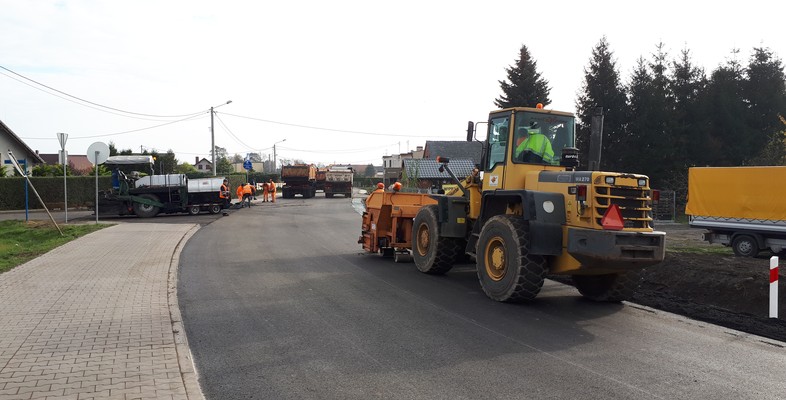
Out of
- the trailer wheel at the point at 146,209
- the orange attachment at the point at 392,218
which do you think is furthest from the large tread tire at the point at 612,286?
the trailer wheel at the point at 146,209

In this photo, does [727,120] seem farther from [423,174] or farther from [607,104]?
[423,174]

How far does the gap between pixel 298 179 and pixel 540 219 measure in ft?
127

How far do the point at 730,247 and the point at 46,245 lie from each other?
57.7 ft

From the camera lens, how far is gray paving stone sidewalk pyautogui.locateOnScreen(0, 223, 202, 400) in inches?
194

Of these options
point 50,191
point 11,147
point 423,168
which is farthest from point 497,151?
point 11,147

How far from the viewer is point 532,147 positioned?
8.91 m

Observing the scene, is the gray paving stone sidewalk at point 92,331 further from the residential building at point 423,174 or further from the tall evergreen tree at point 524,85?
the tall evergreen tree at point 524,85

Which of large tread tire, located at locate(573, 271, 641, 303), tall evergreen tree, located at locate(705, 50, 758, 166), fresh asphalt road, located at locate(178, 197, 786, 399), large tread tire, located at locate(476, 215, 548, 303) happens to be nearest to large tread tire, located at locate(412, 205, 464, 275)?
fresh asphalt road, located at locate(178, 197, 786, 399)

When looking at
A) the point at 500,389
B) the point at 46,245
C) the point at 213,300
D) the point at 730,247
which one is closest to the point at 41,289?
the point at 213,300

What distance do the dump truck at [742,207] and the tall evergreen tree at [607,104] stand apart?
63.4 ft

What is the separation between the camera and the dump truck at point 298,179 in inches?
1777

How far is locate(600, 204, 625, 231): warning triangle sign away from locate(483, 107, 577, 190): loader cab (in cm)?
139

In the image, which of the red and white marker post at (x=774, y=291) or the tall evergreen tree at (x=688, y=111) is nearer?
the red and white marker post at (x=774, y=291)

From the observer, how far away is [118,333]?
659cm
